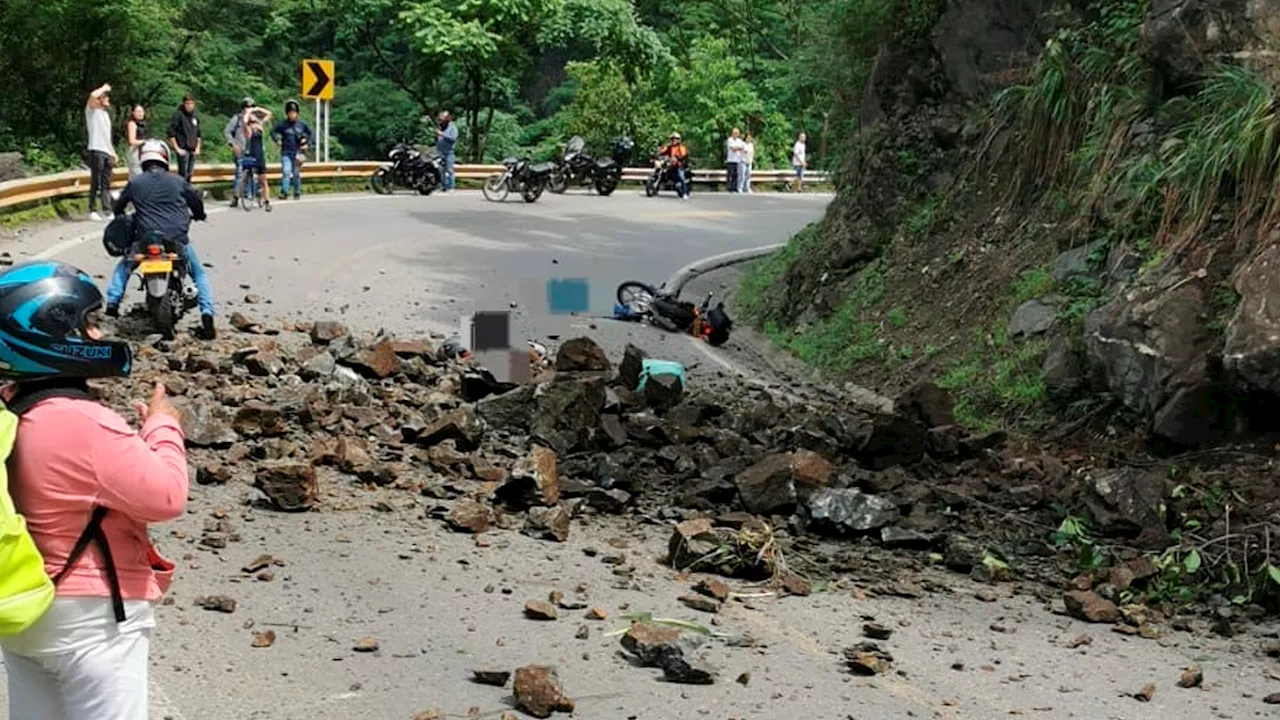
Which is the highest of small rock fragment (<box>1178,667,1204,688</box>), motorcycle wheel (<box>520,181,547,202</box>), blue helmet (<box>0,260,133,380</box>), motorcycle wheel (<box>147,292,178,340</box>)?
blue helmet (<box>0,260,133,380</box>)

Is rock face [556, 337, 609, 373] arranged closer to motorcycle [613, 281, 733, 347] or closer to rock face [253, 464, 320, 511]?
rock face [253, 464, 320, 511]

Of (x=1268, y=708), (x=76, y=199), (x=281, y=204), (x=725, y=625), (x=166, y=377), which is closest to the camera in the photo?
(x=1268, y=708)

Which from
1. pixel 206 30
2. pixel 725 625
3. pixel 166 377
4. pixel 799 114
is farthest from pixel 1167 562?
pixel 799 114

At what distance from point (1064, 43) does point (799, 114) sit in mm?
37482

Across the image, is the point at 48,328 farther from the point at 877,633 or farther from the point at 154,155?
the point at 154,155

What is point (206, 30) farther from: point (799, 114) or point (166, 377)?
point (166, 377)

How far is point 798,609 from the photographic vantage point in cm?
730

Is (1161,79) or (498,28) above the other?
(498,28)

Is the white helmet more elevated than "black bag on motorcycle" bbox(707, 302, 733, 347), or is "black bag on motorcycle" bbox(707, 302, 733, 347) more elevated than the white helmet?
the white helmet

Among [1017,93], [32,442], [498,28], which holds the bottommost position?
[32,442]

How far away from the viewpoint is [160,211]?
13.9 metres

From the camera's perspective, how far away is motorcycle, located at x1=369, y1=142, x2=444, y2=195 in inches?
1319

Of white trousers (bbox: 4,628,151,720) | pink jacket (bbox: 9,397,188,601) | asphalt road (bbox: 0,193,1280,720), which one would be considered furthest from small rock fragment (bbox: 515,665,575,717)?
pink jacket (bbox: 9,397,188,601)

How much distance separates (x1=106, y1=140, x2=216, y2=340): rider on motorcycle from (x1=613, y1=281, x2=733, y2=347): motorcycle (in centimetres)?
659
